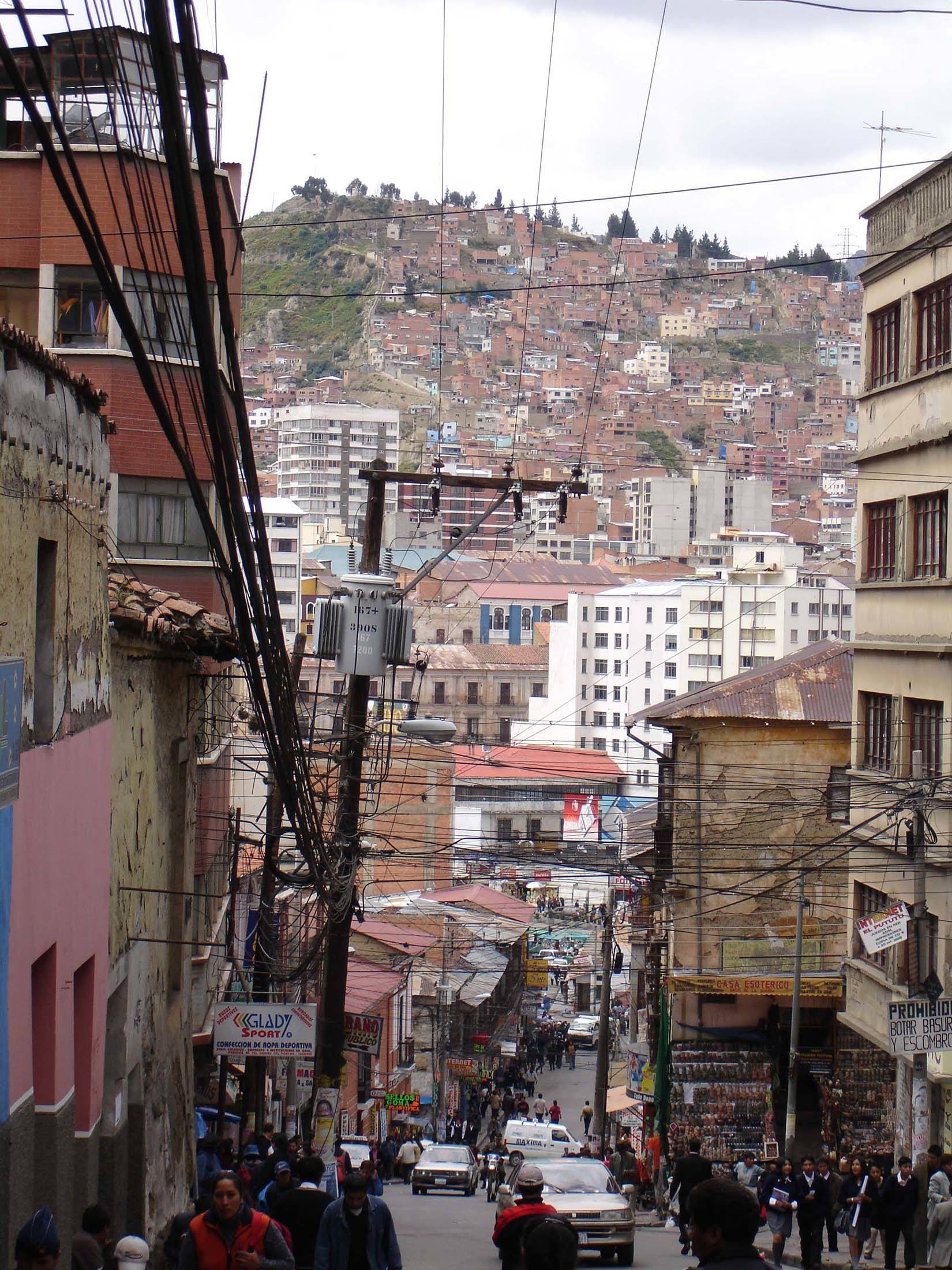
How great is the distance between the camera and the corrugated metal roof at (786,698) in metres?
33.0

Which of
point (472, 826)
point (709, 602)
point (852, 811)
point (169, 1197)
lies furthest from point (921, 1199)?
point (709, 602)

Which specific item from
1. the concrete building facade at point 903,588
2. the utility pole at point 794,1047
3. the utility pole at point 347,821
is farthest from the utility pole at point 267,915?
the utility pole at point 794,1047

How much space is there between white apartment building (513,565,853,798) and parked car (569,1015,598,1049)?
45203mm

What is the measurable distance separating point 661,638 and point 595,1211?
385 feet

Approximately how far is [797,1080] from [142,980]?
20.2 meters

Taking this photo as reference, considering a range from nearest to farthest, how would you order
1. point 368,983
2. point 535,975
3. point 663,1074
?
point 663,1074 → point 368,983 → point 535,975

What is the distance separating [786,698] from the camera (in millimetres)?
33156

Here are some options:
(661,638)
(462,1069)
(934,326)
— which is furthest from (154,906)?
(661,638)

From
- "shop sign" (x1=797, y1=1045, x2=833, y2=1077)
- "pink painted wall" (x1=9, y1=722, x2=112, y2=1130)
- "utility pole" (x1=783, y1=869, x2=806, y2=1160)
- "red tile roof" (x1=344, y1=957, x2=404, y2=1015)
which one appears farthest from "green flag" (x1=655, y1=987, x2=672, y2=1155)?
"pink painted wall" (x1=9, y1=722, x2=112, y2=1130)

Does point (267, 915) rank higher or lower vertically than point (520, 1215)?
lower

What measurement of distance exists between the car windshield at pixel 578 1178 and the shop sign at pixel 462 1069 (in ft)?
108

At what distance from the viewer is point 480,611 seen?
151 metres

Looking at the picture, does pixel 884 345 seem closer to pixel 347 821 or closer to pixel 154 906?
pixel 347 821

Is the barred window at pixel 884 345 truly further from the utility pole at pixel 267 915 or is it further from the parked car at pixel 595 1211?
the parked car at pixel 595 1211
